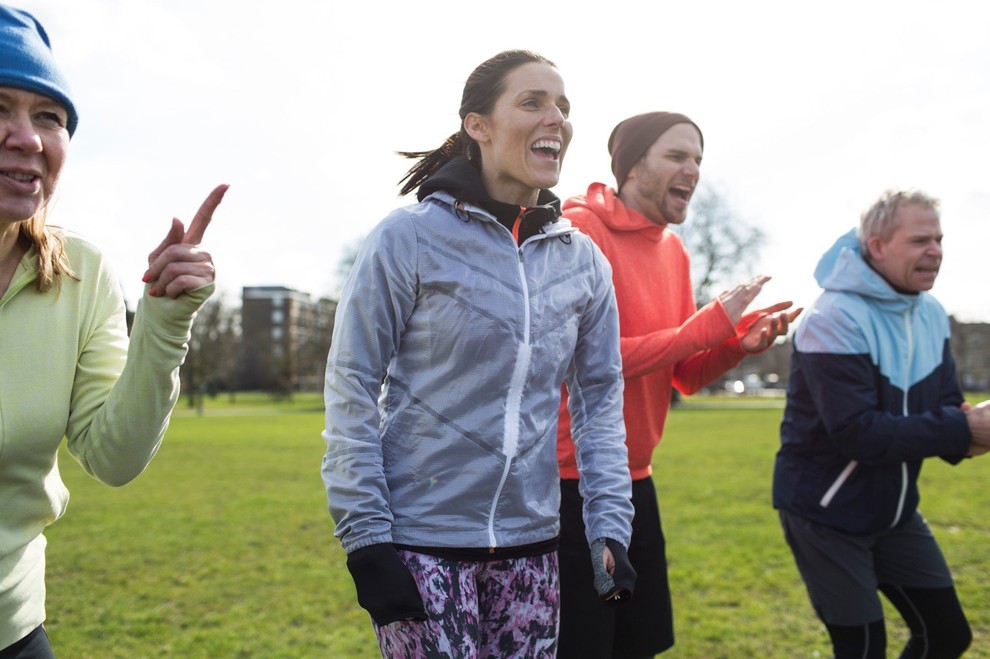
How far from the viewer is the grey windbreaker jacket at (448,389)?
213 centimetres

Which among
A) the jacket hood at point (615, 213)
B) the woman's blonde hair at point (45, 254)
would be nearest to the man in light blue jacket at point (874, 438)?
the jacket hood at point (615, 213)

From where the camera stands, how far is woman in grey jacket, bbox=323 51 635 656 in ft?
6.91

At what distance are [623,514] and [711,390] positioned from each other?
81.6 metres

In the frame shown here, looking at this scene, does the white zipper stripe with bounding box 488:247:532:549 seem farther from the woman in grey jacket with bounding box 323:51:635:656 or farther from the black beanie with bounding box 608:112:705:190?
the black beanie with bounding box 608:112:705:190

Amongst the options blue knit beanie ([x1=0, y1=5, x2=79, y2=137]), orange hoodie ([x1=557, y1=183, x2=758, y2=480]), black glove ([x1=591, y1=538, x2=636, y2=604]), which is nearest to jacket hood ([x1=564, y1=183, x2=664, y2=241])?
orange hoodie ([x1=557, y1=183, x2=758, y2=480])

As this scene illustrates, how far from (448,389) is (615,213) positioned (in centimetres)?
146

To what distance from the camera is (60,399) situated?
211 centimetres

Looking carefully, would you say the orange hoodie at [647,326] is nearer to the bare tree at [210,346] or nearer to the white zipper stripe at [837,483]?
the white zipper stripe at [837,483]

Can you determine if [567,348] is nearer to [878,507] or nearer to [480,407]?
[480,407]

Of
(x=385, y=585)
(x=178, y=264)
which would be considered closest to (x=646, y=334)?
(x=385, y=585)

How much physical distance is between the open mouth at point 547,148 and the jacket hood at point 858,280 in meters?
1.68

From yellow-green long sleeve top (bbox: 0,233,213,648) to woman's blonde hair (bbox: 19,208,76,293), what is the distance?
0.9 inches

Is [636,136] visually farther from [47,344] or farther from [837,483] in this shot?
[47,344]

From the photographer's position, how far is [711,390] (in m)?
81.1
